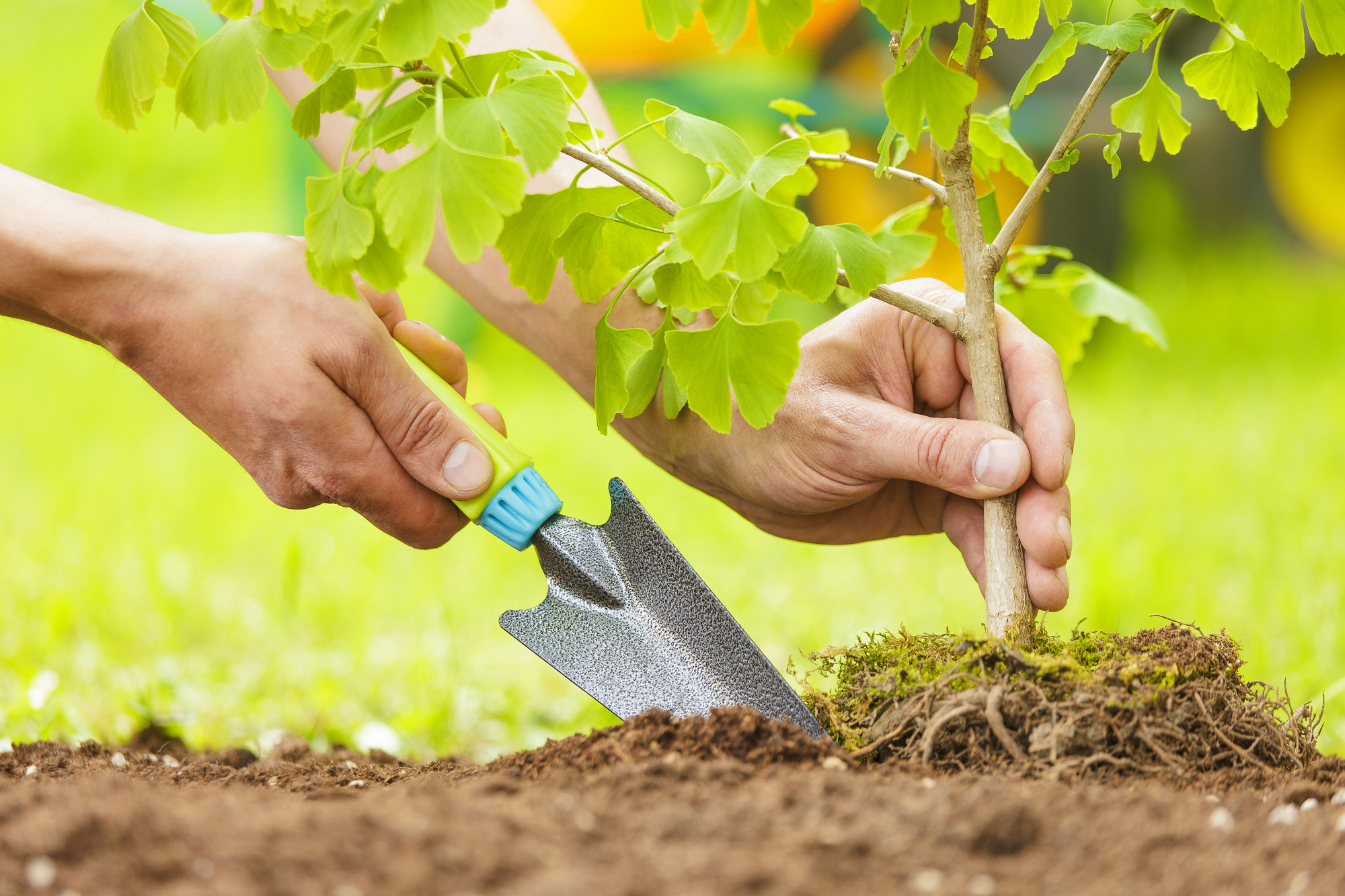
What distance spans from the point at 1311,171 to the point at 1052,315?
11.7ft

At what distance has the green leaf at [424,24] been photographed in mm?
840

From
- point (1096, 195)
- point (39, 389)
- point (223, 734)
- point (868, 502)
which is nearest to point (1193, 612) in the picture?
point (868, 502)

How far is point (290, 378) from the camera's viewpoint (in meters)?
1.17

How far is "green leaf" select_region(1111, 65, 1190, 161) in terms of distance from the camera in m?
1.04

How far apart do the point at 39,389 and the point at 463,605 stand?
8.91ft

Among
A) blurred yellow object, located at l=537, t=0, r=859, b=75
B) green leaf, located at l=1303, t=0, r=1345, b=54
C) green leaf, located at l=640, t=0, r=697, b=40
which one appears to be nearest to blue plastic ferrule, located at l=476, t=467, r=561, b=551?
green leaf, located at l=640, t=0, r=697, b=40

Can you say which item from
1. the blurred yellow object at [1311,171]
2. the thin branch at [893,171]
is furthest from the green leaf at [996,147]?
the blurred yellow object at [1311,171]

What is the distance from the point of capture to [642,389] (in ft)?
3.81

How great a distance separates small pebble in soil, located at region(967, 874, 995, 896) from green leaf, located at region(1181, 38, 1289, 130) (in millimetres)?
772

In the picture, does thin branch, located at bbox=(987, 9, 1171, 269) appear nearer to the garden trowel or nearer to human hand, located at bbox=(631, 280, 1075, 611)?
human hand, located at bbox=(631, 280, 1075, 611)

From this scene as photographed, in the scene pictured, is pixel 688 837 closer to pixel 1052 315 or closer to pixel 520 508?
pixel 520 508

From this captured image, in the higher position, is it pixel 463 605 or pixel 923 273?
pixel 923 273

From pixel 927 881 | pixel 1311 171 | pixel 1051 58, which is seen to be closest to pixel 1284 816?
pixel 927 881

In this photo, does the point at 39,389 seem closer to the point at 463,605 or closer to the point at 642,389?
the point at 463,605
